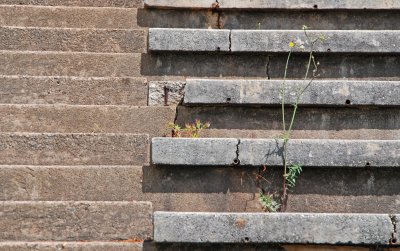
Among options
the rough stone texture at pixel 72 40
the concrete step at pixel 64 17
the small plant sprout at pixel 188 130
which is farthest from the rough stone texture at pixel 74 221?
the concrete step at pixel 64 17

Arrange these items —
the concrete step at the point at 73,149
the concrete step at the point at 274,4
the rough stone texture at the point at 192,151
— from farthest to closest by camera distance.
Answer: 1. the concrete step at the point at 274,4
2. the concrete step at the point at 73,149
3. the rough stone texture at the point at 192,151

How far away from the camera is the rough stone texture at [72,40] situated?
4.61 m

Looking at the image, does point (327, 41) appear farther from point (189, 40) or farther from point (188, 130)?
point (188, 130)

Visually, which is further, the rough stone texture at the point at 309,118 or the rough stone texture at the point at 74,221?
the rough stone texture at the point at 309,118

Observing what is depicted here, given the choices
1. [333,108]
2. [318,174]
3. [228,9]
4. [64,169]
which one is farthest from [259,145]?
[228,9]

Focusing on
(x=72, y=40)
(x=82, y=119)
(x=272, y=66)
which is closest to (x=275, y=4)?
(x=272, y=66)

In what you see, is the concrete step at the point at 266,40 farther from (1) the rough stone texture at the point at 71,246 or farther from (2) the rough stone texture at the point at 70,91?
(1) the rough stone texture at the point at 71,246

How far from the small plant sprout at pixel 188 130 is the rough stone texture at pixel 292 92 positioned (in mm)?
161

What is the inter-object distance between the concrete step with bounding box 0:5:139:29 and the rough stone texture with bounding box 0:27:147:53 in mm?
194

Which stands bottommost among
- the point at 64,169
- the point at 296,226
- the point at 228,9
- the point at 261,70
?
the point at 296,226

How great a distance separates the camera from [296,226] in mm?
3516

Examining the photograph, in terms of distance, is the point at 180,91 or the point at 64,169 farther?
the point at 180,91

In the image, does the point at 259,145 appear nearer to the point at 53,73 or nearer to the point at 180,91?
the point at 180,91

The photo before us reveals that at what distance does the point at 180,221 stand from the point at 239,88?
1.09m
